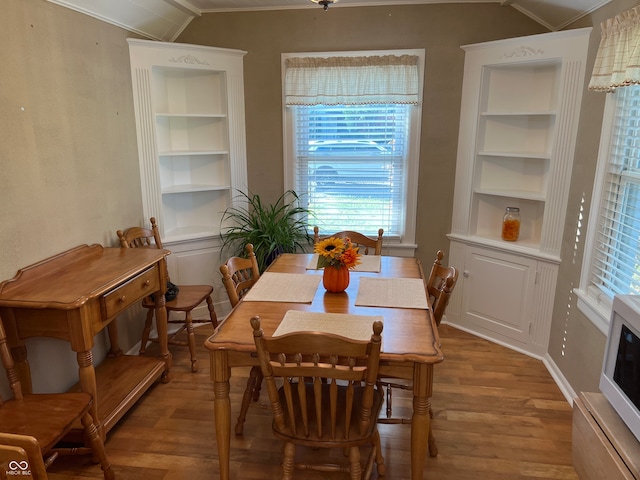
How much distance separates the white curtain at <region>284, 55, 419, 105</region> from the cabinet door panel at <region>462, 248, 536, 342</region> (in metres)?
1.40

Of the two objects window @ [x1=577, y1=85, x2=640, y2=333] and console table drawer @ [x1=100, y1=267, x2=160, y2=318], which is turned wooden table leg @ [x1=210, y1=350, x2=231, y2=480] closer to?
console table drawer @ [x1=100, y1=267, x2=160, y2=318]

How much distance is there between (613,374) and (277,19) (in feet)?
11.1

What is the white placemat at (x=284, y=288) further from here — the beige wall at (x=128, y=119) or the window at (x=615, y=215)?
the window at (x=615, y=215)

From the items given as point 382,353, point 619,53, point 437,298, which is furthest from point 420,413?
point 619,53

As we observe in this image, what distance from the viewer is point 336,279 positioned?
7.55ft

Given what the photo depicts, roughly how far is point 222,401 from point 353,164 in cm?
249

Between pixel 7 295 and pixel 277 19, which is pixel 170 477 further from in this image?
pixel 277 19

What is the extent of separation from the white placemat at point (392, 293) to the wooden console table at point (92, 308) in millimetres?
1247

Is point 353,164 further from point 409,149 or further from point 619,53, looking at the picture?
point 619,53

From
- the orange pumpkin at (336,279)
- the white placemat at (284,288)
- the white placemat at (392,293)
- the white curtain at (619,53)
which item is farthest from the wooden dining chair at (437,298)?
the white curtain at (619,53)

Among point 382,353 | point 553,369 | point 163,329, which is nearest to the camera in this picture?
point 382,353

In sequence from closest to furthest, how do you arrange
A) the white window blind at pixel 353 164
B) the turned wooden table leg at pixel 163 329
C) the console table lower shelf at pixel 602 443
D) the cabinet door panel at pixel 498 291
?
the console table lower shelf at pixel 602 443 < the turned wooden table leg at pixel 163 329 < the cabinet door panel at pixel 498 291 < the white window blind at pixel 353 164

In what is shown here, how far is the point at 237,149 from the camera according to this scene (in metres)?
3.83

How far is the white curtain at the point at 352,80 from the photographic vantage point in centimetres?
358
